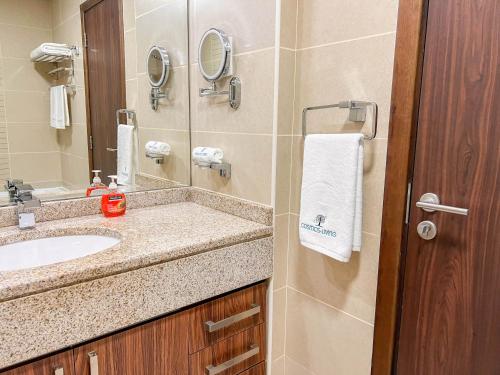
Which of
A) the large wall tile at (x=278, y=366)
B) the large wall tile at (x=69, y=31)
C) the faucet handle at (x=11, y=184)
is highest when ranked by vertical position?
the large wall tile at (x=69, y=31)

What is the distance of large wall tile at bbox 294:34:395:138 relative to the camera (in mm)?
1053

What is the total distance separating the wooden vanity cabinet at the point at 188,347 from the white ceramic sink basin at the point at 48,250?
328mm

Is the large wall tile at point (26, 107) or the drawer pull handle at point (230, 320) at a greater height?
the large wall tile at point (26, 107)

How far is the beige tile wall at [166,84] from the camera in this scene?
1.54 m

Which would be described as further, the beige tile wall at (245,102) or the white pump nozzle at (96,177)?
the white pump nozzle at (96,177)

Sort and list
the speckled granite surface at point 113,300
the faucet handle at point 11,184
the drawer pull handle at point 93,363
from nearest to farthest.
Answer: the speckled granite surface at point 113,300, the drawer pull handle at point 93,363, the faucet handle at point 11,184

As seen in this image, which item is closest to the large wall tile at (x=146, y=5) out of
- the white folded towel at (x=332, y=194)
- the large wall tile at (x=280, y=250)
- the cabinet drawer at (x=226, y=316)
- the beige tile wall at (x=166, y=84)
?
Result: the beige tile wall at (x=166, y=84)

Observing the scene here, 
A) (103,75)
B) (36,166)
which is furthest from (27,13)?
(36,166)

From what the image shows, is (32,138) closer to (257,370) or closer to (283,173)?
(283,173)

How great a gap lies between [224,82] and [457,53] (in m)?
0.81

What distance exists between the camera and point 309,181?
120 cm

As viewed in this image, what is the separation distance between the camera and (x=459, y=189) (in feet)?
3.13

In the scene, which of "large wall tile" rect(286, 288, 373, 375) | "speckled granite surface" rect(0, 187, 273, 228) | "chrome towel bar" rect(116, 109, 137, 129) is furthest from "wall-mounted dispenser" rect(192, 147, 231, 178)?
"large wall tile" rect(286, 288, 373, 375)

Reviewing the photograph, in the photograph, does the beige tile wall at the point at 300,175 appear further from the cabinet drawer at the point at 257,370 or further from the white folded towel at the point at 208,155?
the white folded towel at the point at 208,155
